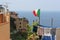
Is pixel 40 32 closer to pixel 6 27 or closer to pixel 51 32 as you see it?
pixel 51 32

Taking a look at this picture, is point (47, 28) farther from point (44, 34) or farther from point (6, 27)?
point (6, 27)

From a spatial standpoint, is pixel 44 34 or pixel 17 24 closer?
pixel 44 34

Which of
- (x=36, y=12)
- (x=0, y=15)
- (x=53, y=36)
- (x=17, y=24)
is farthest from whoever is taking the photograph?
(x=17, y=24)

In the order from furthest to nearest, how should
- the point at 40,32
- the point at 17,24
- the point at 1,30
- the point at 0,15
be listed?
the point at 17,24
the point at 40,32
the point at 0,15
the point at 1,30

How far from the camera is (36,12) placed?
2161 centimetres

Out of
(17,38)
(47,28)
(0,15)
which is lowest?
(17,38)

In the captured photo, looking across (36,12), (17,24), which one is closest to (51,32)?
(36,12)

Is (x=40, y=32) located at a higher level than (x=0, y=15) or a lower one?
lower

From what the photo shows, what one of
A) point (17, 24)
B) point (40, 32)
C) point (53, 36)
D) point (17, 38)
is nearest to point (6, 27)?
point (53, 36)

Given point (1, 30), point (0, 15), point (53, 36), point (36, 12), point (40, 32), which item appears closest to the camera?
point (1, 30)

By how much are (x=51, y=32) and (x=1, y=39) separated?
34.9 feet

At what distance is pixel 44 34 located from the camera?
61.2 feet

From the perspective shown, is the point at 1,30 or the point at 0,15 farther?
the point at 0,15

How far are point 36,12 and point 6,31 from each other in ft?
44.4
